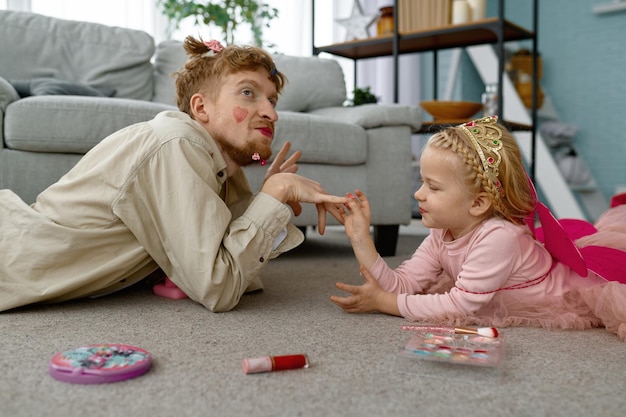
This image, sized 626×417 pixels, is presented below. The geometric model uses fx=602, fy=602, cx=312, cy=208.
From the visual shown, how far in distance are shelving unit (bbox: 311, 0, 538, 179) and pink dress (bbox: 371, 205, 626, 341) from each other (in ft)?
4.22

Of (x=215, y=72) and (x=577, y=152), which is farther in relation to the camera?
(x=577, y=152)

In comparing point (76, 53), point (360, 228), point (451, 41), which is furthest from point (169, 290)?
point (451, 41)

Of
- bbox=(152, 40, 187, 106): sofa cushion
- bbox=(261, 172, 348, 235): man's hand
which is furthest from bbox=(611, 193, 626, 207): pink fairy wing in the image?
bbox=(152, 40, 187, 106): sofa cushion

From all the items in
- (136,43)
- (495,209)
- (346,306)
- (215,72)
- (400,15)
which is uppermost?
(400,15)

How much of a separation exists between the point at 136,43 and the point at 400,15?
1.29m

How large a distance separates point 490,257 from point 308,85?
1688 mm

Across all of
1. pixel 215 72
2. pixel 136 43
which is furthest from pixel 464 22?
pixel 215 72

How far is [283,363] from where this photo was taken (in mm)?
852

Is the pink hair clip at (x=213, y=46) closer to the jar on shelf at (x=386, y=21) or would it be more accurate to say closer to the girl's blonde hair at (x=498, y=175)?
the girl's blonde hair at (x=498, y=175)

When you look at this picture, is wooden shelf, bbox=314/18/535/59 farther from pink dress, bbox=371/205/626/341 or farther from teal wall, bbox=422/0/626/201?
pink dress, bbox=371/205/626/341

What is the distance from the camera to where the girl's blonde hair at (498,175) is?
1.15 metres

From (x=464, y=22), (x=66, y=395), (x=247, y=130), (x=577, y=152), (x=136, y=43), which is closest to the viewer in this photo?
(x=66, y=395)

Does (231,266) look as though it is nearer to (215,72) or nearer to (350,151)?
(215,72)

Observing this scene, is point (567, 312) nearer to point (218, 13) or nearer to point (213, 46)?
point (213, 46)
